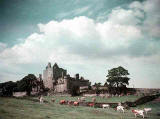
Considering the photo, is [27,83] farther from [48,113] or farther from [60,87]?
[48,113]

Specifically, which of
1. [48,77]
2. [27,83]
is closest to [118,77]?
[27,83]

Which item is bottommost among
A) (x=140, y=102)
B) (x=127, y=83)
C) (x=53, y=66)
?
(x=140, y=102)

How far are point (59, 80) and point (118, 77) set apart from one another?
227 ft

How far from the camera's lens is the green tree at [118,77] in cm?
8181

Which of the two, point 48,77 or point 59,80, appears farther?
point 48,77

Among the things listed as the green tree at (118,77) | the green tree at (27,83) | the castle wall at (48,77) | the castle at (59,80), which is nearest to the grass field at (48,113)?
the green tree at (118,77)

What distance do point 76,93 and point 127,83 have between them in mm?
23715

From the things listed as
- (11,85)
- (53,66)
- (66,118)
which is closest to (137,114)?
(66,118)

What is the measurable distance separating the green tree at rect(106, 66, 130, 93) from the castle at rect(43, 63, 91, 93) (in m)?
52.9

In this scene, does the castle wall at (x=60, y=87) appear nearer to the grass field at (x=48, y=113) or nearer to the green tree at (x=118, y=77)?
the green tree at (x=118, y=77)

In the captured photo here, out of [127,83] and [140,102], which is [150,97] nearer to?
[140,102]

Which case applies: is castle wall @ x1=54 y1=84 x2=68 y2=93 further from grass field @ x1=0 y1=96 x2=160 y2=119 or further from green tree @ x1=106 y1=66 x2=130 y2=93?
grass field @ x1=0 y1=96 x2=160 y2=119

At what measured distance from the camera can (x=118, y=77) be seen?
8256 centimetres

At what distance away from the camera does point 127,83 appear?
8169cm
